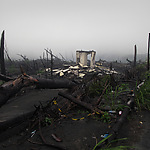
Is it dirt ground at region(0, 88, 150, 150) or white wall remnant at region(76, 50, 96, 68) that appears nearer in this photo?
dirt ground at region(0, 88, 150, 150)

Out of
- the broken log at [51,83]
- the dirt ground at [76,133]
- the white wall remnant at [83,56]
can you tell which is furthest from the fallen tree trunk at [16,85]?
the white wall remnant at [83,56]

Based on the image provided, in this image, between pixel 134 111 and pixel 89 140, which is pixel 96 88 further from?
pixel 89 140

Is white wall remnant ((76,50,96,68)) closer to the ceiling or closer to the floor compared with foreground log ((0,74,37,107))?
closer to the ceiling

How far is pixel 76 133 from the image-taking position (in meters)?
2.37

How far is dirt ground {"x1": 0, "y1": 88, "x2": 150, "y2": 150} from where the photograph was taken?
6.52ft

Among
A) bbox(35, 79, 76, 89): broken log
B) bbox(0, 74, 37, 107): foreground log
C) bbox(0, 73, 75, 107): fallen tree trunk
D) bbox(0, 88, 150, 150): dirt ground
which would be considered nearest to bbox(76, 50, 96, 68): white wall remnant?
bbox(35, 79, 76, 89): broken log

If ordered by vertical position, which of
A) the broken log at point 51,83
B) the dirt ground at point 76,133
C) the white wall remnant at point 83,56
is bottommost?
the dirt ground at point 76,133

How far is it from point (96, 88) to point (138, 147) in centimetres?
300

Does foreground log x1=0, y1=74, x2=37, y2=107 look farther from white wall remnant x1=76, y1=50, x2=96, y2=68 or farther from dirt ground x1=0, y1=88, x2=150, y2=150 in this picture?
white wall remnant x1=76, y1=50, x2=96, y2=68

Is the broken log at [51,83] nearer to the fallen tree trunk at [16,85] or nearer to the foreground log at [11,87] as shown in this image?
the fallen tree trunk at [16,85]

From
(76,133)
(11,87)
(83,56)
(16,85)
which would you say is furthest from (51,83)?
(83,56)

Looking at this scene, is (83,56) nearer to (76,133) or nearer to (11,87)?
(11,87)

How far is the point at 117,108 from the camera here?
9.90 feet

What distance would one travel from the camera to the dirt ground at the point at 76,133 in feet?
6.52
